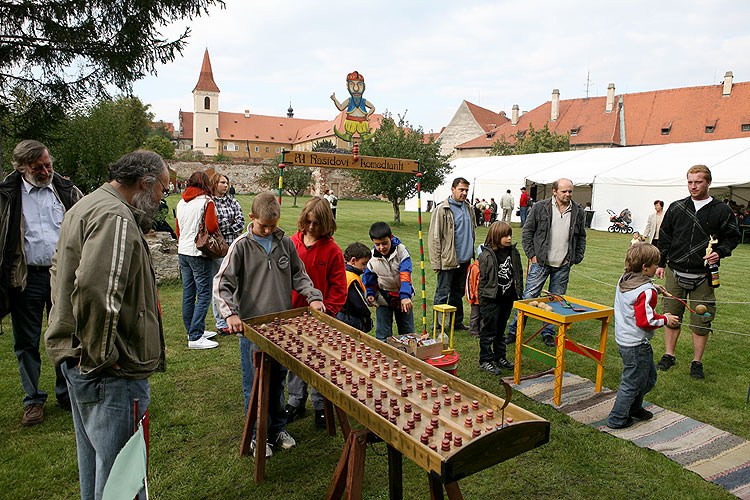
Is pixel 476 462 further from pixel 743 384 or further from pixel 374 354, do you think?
pixel 743 384

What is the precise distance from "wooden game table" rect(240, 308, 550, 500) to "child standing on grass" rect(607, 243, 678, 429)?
220cm

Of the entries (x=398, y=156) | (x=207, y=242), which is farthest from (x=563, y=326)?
(x=398, y=156)

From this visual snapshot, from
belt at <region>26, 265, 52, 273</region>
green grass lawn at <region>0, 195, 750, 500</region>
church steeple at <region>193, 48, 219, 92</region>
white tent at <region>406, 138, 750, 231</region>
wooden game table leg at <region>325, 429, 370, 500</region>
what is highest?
church steeple at <region>193, 48, 219, 92</region>

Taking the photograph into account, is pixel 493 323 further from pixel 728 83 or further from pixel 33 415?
pixel 728 83

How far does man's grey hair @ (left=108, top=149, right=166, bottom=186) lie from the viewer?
210 cm

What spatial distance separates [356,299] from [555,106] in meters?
54.6

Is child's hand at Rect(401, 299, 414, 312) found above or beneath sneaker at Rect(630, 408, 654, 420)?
above

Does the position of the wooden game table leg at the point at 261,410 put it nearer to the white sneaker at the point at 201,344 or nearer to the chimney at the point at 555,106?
the white sneaker at the point at 201,344

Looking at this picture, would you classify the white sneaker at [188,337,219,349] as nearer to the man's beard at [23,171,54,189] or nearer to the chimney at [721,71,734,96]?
the man's beard at [23,171,54,189]

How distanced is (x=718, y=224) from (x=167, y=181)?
517 cm

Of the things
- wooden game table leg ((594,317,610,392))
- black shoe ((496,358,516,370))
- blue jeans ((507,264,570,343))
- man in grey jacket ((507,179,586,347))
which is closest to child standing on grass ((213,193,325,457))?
black shoe ((496,358,516,370))

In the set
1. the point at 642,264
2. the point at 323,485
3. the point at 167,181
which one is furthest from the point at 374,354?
the point at 642,264

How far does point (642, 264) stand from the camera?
3799 millimetres

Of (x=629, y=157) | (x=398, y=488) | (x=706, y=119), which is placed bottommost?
(x=398, y=488)
